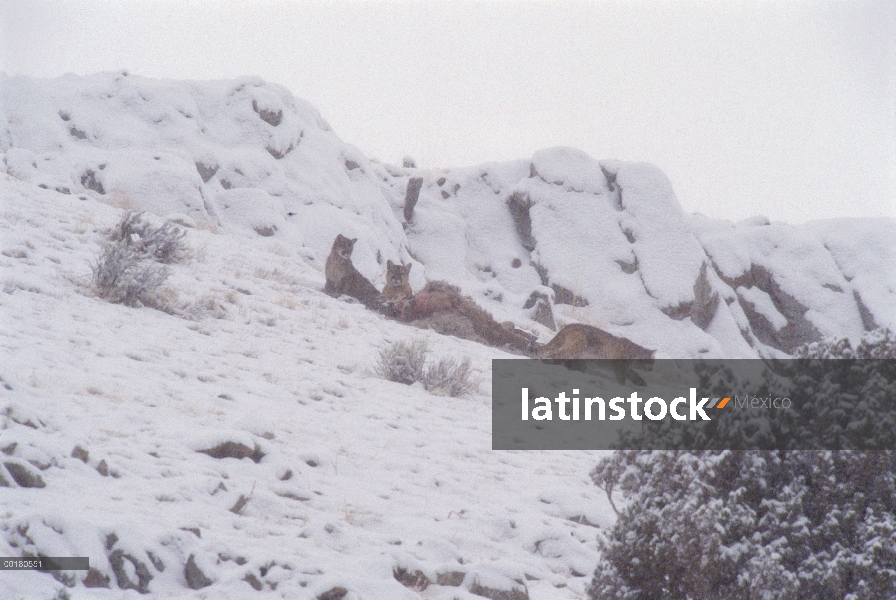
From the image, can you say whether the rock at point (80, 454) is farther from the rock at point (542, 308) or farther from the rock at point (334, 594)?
the rock at point (542, 308)

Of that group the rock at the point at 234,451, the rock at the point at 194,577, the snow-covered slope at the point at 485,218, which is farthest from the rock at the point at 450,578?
the snow-covered slope at the point at 485,218

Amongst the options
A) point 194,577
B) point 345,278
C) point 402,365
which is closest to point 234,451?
point 194,577

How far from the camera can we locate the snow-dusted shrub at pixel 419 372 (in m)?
6.82

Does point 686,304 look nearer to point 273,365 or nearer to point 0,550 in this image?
point 273,365

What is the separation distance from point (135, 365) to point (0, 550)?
8.78 feet

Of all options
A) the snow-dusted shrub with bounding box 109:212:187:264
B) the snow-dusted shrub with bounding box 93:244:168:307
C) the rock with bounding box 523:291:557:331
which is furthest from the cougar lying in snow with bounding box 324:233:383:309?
the rock with bounding box 523:291:557:331

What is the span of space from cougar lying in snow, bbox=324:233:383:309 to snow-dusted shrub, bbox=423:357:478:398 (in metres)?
3.51

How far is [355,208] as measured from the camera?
18.9m

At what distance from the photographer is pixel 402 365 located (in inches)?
271

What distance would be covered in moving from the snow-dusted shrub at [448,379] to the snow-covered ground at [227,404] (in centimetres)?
15

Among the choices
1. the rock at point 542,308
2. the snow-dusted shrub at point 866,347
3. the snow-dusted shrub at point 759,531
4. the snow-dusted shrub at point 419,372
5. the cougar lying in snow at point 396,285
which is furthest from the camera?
the rock at point 542,308

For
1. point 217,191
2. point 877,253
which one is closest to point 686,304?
point 877,253

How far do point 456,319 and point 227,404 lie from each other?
234 inches

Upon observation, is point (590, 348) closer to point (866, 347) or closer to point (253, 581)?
point (866, 347)
